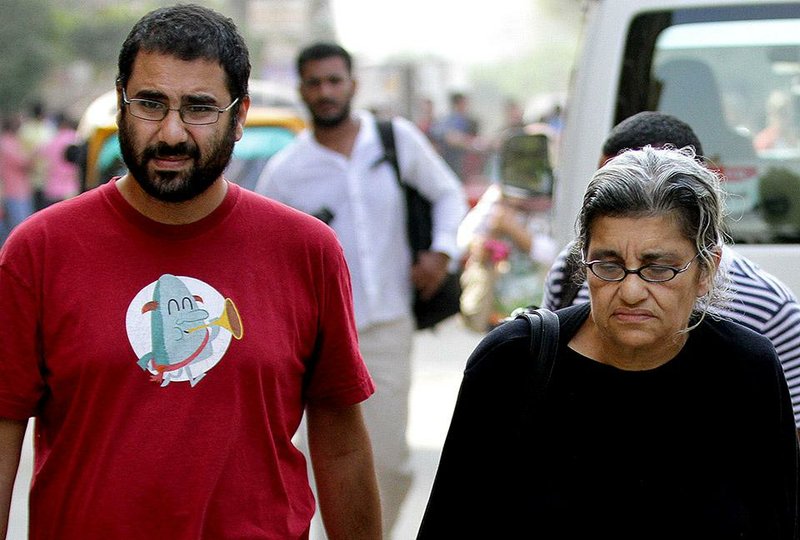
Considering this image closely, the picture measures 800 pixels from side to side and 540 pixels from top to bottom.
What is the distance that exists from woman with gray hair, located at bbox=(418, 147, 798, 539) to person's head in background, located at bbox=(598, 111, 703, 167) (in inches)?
30.6

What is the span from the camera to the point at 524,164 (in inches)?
237

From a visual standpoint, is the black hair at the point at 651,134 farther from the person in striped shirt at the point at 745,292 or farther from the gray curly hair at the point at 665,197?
the gray curly hair at the point at 665,197

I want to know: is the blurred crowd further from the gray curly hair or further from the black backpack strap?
the gray curly hair

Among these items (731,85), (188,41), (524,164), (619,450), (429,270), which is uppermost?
(188,41)

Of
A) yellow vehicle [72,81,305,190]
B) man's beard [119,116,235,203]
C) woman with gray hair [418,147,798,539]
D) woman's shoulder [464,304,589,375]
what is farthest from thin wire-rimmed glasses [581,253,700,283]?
yellow vehicle [72,81,305,190]

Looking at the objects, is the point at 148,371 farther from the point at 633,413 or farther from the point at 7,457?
the point at 633,413

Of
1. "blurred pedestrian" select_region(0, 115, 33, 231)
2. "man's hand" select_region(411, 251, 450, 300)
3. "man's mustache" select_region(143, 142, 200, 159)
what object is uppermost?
"man's mustache" select_region(143, 142, 200, 159)

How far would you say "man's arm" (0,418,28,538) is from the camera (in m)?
3.03

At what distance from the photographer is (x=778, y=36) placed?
5613mm

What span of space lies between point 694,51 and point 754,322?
2254 millimetres

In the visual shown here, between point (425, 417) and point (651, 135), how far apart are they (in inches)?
267

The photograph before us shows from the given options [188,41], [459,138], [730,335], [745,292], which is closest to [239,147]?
[745,292]

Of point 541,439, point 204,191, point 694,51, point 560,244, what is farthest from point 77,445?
point 694,51

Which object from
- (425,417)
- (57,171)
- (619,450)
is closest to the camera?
(619,450)
